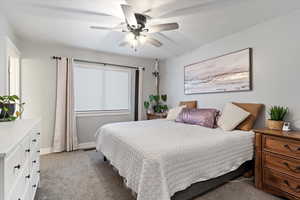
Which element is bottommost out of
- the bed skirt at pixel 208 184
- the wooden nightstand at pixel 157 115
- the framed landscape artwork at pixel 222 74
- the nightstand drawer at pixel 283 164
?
the bed skirt at pixel 208 184

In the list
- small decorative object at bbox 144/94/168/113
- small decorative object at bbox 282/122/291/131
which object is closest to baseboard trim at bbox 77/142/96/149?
small decorative object at bbox 144/94/168/113

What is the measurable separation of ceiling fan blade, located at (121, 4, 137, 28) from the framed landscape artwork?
189cm

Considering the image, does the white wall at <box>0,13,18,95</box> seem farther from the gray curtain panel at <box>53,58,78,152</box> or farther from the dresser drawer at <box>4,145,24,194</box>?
the dresser drawer at <box>4,145,24,194</box>

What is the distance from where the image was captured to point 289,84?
2.09m

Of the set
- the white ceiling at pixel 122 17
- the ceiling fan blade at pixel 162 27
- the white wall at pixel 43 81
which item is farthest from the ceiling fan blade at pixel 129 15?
the white wall at pixel 43 81

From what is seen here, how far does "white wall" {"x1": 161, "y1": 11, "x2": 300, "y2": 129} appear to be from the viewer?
2043 millimetres

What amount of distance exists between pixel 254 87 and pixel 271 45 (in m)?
0.66

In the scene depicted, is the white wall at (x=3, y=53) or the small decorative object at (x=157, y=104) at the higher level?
the white wall at (x=3, y=53)

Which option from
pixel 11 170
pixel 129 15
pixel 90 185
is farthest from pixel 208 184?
pixel 129 15

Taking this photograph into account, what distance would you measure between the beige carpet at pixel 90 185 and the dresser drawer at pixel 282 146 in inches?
22.1

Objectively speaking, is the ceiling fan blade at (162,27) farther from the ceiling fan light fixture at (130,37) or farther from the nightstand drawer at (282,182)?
the nightstand drawer at (282,182)

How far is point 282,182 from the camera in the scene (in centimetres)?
176

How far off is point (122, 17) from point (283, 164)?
2.80 meters

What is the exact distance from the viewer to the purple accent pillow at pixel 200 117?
258 centimetres
